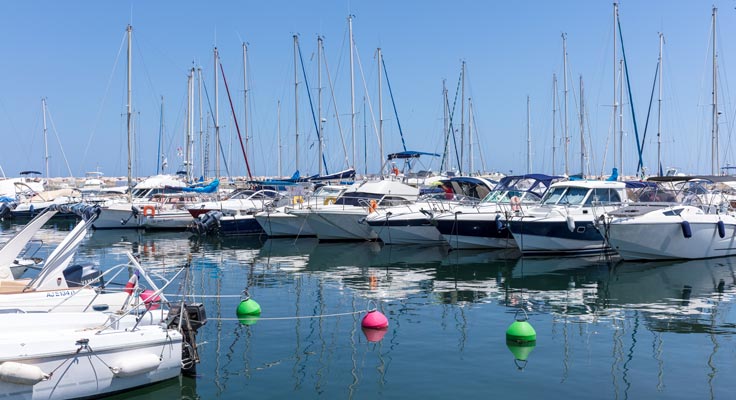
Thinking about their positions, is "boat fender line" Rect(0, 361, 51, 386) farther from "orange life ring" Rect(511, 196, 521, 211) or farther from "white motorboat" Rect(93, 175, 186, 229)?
"white motorboat" Rect(93, 175, 186, 229)

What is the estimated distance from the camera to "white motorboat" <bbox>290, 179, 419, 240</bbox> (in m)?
32.6

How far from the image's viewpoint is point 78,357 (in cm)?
946

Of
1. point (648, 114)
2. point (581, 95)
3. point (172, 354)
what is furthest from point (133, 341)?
point (581, 95)

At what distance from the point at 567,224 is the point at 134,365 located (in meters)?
18.3

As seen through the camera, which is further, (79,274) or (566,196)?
(566,196)

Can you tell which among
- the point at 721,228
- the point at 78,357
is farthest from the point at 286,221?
the point at 78,357

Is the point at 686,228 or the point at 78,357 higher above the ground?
the point at 686,228

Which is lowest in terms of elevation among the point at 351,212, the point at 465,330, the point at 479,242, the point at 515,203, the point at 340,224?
the point at 465,330

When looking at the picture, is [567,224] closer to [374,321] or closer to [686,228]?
[686,228]

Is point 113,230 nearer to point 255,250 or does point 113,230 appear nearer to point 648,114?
point 255,250

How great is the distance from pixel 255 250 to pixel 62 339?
2145 cm

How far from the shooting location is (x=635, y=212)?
77.7 ft

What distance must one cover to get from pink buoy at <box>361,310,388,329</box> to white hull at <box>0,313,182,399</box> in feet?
15.5

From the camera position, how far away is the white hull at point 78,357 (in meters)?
9.06
